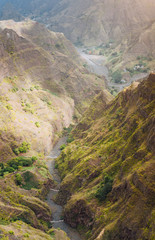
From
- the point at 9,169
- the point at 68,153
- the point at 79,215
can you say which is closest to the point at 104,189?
the point at 79,215

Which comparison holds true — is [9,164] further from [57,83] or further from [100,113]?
[57,83]

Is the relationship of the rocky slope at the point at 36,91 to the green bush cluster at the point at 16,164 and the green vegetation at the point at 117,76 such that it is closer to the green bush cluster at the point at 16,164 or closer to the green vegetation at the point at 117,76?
the green bush cluster at the point at 16,164

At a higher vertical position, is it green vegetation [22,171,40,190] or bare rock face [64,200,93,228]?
green vegetation [22,171,40,190]

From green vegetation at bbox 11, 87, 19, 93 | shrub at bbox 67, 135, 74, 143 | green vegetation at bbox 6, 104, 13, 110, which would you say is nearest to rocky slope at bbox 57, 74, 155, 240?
shrub at bbox 67, 135, 74, 143

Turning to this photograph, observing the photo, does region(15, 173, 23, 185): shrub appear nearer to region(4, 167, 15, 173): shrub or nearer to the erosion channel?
region(4, 167, 15, 173): shrub

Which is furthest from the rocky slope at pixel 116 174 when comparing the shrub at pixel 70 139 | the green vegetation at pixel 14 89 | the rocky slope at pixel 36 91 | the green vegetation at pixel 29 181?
the green vegetation at pixel 14 89

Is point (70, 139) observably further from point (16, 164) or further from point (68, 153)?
point (16, 164)
